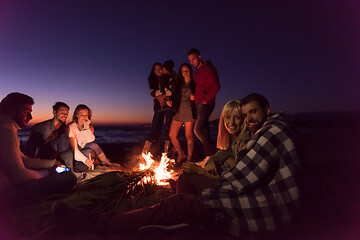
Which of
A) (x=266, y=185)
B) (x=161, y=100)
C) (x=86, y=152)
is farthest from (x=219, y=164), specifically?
(x=161, y=100)

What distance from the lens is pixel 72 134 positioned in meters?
4.97

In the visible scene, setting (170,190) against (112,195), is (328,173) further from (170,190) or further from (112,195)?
(112,195)

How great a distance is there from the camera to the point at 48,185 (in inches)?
137

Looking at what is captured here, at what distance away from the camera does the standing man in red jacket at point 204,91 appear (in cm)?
556

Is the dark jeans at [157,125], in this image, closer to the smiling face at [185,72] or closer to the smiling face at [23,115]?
the smiling face at [185,72]

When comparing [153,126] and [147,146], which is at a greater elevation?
[153,126]

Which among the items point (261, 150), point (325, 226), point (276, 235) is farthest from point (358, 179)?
point (261, 150)

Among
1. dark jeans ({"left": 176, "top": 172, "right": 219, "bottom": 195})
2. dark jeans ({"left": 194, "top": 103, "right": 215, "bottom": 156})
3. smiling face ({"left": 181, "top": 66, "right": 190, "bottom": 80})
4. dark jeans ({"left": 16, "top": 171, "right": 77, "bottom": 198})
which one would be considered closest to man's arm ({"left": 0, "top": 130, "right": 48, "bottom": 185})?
dark jeans ({"left": 16, "top": 171, "right": 77, "bottom": 198})

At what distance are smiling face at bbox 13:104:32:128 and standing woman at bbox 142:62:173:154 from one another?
3385mm

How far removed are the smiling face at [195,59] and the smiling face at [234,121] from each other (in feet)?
9.73

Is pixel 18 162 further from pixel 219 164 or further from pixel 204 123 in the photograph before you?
pixel 204 123

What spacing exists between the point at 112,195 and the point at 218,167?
1729 mm

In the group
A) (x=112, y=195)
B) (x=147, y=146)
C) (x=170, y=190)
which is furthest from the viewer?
(x=147, y=146)

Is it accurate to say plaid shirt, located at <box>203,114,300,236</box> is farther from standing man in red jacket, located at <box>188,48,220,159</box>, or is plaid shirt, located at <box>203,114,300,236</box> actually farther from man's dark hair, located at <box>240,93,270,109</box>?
standing man in red jacket, located at <box>188,48,220,159</box>
